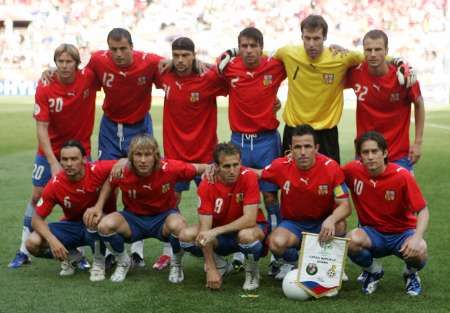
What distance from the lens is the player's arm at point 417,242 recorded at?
476 centimetres

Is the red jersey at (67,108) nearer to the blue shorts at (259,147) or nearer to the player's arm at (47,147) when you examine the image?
the player's arm at (47,147)

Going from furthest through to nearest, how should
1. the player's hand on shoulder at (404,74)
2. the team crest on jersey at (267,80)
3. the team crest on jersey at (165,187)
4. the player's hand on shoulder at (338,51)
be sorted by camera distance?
the team crest on jersey at (267,80), the player's hand on shoulder at (338,51), the player's hand on shoulder at (404,74), the team crest on jersey at (165,187)

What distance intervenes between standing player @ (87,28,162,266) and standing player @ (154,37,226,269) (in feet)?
0.57

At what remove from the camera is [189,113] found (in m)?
6.13

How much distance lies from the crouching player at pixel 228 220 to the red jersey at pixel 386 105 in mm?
1103

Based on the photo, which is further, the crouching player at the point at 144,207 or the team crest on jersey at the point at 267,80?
the team crest on jersey at the point at 267,80

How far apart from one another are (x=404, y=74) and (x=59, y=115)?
2536mm

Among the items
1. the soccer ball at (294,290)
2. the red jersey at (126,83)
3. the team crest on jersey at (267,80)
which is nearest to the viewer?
the soccer ball at (294,290)

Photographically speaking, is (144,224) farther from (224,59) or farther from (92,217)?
(224,59)

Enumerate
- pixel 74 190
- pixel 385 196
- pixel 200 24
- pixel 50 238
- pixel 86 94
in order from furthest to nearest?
pixel 200 24
pixel 86 94
pixel 74 190
pixel 50 238
pixel 385 196

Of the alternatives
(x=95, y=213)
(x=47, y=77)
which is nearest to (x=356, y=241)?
(x=95, y=213)

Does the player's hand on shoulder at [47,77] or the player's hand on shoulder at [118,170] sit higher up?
the player's hand on shoulder at [47,77]

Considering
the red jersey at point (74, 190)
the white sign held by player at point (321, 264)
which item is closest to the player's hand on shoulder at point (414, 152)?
the white sign held by player at point (321, 264)

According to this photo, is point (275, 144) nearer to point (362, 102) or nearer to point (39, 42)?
point (362, 102)
